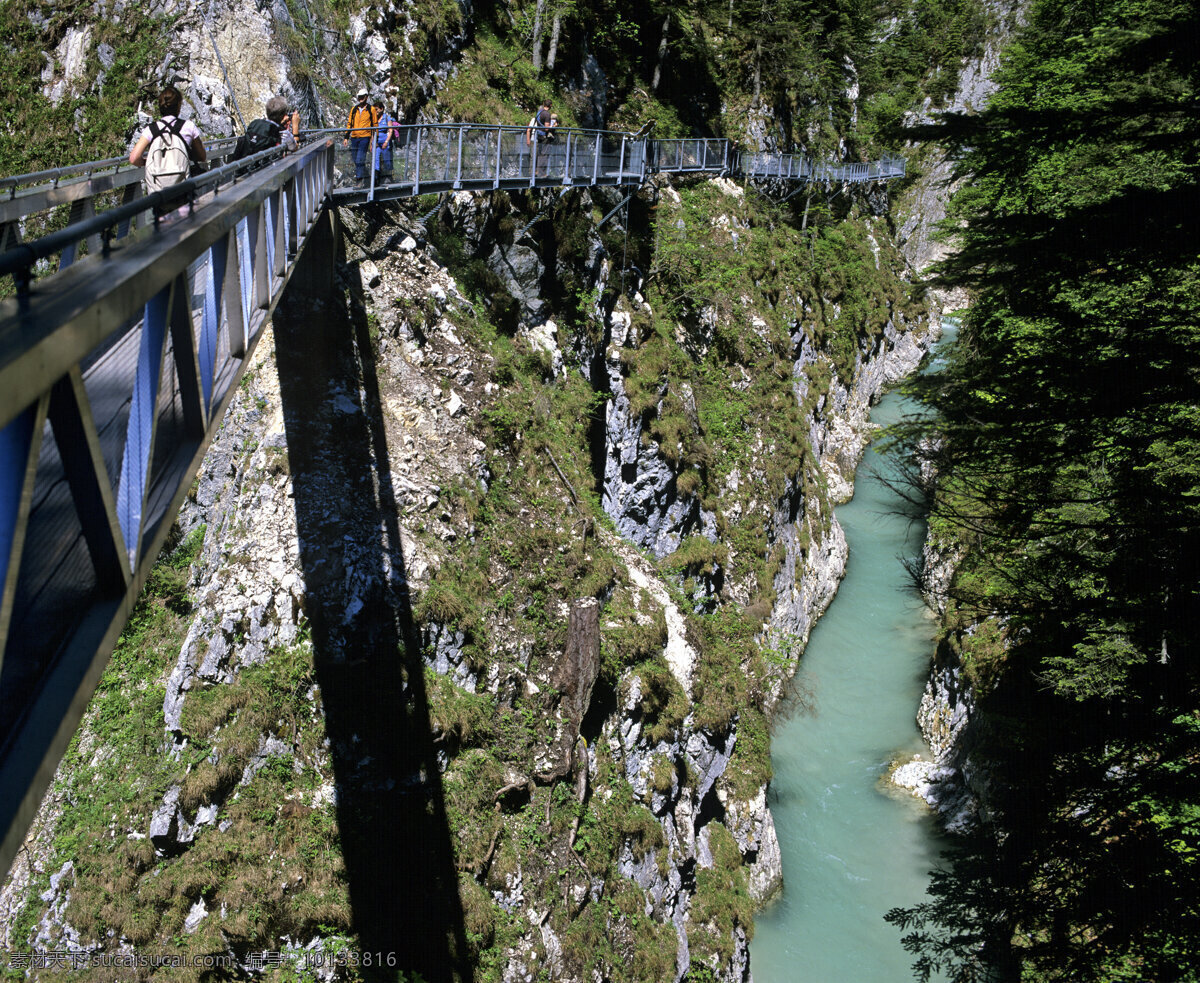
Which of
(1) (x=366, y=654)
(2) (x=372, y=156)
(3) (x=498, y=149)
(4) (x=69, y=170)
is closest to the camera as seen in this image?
(4) (x=69, y=170)

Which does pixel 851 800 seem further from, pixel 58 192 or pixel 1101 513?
pixel 58 192

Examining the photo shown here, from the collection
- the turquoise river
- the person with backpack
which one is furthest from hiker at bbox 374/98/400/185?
the turquoise river

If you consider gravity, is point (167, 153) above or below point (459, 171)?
below

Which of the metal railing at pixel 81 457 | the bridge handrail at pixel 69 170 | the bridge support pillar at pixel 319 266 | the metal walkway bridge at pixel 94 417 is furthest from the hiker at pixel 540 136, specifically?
the metal railing at pixel 81 457

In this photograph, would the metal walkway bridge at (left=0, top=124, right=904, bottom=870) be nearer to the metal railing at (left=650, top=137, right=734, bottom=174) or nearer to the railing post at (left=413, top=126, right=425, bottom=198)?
the railing post at (left=413, top=126, right=425, bottom=198)

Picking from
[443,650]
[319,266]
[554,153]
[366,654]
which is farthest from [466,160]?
[366,654]

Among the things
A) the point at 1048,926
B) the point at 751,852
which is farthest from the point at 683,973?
the point at 1048,926

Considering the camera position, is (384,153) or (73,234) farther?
(384,153)
